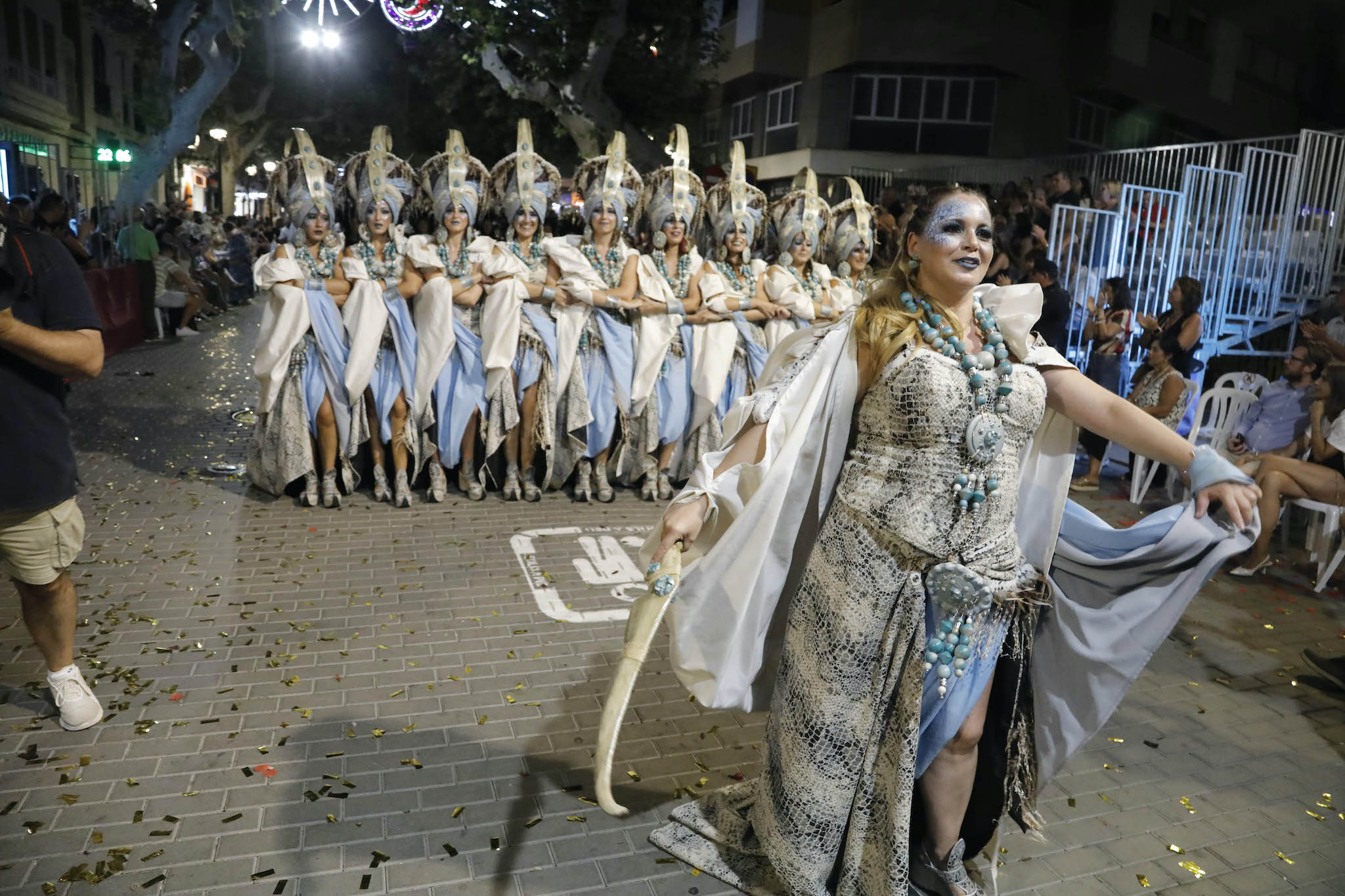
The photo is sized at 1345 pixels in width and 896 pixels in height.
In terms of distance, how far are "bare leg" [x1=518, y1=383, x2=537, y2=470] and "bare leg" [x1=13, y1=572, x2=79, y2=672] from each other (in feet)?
11.0

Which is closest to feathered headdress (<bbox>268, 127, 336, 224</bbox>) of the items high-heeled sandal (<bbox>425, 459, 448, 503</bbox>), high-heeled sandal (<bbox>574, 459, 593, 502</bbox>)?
high-heeled sandal (<bbox>425, 459, 448, 503</bbox>)

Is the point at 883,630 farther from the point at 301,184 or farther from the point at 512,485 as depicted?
the point at 301,184

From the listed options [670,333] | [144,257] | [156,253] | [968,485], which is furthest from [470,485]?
[156,253]

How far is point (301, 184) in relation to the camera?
6.08 m

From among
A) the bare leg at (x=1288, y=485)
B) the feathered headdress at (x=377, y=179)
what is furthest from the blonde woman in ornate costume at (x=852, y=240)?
the feathered headdress at (x=377, y=179)

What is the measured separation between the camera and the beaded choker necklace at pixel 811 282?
7.29 meters

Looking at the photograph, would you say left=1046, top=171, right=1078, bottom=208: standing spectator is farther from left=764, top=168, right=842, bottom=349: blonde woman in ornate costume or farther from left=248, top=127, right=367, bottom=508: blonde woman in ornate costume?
left=248, top=127, right=367, bottom=508: blonde woman in ornate costume

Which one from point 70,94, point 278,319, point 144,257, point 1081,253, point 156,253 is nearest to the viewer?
point 278,319

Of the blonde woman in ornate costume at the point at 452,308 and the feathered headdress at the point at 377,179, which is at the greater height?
the feathered headdress at the point at 377,179

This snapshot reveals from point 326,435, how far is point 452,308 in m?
1.18

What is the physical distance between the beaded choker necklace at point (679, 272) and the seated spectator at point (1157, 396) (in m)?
3.27

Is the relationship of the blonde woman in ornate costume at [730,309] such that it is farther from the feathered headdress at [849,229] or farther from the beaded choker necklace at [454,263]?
the beaded choker necklace at [454,263]

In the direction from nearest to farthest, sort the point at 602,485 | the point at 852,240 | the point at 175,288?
1. the point at 602,485
2. the point at 852,240
3. the point at 175,288

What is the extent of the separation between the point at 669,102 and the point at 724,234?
10.9 meters
